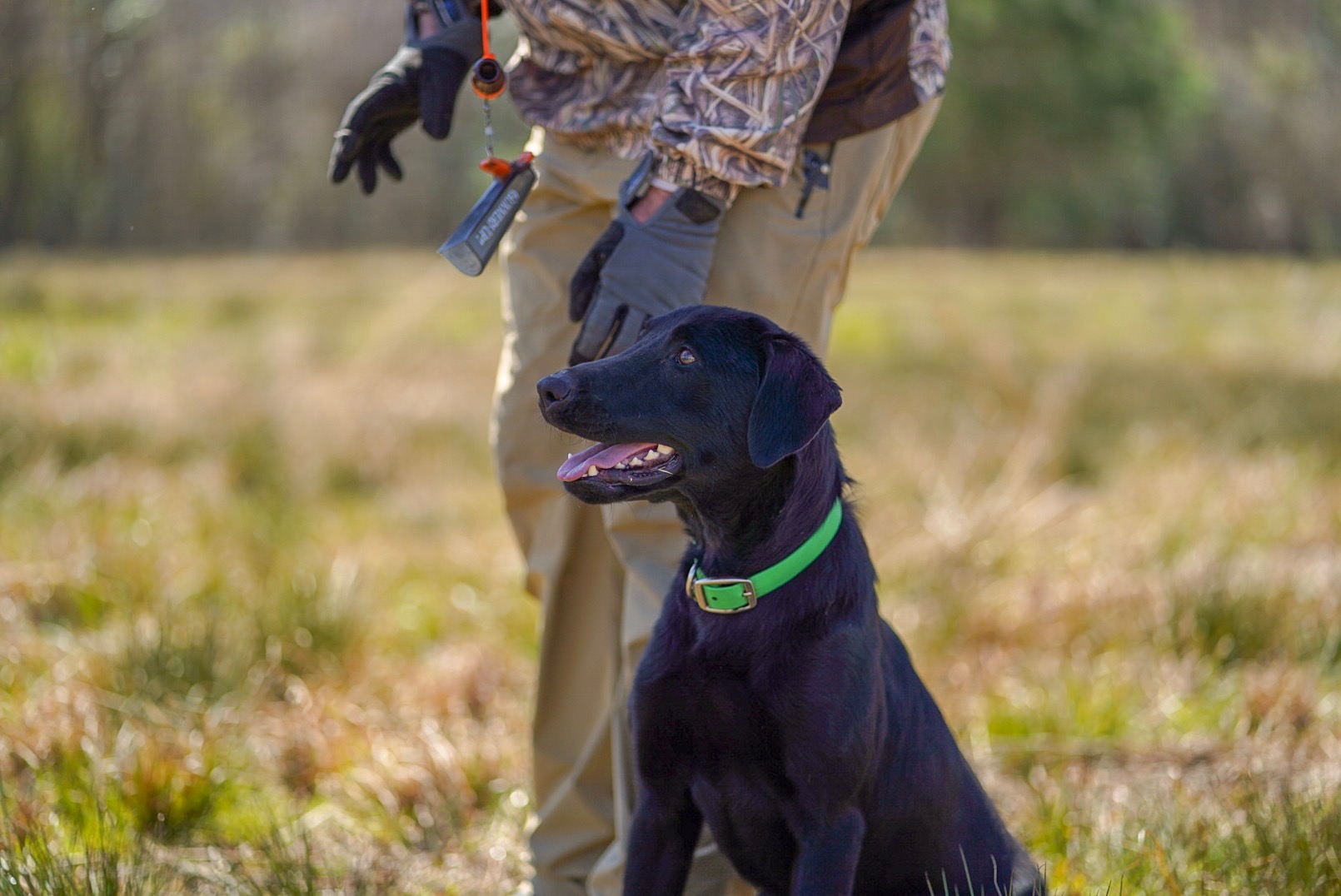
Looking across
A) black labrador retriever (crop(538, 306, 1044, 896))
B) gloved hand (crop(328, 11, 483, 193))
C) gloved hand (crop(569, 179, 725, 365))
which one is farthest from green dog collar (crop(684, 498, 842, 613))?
gloved hand (crop(328, 11, 483, 193))

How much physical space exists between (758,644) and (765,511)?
0.71 feet

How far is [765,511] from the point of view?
2.04 m

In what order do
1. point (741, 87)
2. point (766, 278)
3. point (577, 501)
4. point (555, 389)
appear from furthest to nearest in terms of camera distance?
point (577, 501) < point (766, 278) < point (741, 87) < point (555, 389)

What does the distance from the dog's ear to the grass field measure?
0.48 meters

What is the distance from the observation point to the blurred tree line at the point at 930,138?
1108cm

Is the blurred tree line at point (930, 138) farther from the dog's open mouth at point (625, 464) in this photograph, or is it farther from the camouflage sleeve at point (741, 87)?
the dog's open mouth at point (625, 464)

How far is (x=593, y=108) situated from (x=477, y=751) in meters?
1.70

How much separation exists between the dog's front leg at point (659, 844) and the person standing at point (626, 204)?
0.44 metres

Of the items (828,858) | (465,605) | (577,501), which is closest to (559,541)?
(577,501)

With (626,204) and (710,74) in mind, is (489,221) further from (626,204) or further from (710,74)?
(710,74)

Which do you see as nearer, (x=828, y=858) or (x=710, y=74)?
(x=828, y=858)

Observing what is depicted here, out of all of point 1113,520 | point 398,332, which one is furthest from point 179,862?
point 398,332

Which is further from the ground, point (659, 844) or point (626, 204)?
point (626, 204)

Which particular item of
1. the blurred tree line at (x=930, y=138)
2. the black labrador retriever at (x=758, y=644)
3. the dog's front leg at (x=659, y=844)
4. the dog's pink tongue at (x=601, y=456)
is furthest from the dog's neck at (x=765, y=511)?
the blurred tree line at (x=930, y=138)
